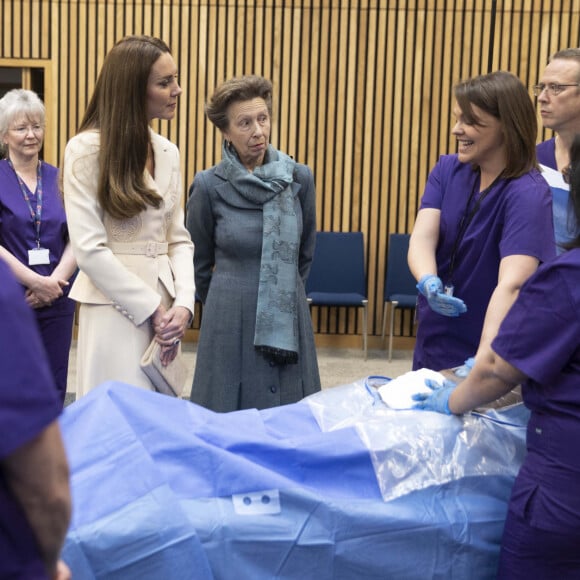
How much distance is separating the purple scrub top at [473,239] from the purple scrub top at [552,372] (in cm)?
72

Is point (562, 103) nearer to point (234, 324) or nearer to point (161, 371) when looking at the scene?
point (234, 324)

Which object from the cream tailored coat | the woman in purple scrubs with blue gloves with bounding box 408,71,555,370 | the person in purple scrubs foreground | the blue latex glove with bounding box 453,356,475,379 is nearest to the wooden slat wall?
the woman in purple scrubs with blue gloves with bounding box 408,71,555,370

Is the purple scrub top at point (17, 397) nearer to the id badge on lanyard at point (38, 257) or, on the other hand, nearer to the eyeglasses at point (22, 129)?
the id badge on lanyard at point (38, 257)

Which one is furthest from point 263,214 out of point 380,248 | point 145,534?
point 380,248

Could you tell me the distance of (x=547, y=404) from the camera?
1925mm

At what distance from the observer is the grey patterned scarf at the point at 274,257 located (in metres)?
3.25

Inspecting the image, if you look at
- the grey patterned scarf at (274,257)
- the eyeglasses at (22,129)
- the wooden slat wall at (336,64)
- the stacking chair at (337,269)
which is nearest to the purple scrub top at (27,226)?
the eyeglasses at (22,129)

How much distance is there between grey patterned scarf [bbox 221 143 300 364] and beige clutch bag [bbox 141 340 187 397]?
0.47 meters

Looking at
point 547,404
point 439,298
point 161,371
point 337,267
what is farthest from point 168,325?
point 337,267

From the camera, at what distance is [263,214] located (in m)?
3.30

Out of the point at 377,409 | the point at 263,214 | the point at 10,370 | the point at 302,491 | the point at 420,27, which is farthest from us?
the point at 420,27

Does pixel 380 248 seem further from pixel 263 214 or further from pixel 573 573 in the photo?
pixel 573 573

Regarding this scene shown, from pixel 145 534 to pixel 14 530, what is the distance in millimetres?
835

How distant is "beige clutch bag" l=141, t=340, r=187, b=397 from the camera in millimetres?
2721
